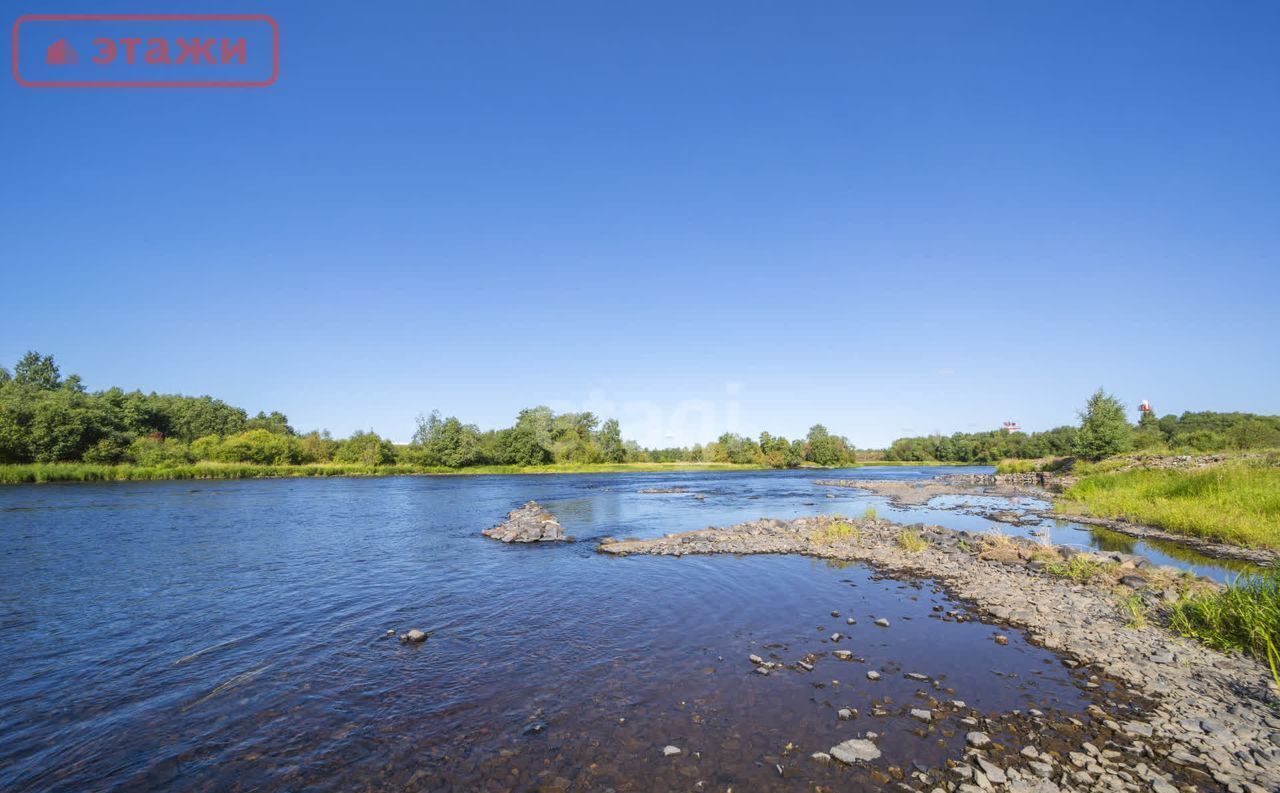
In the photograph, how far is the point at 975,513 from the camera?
37.3 meters

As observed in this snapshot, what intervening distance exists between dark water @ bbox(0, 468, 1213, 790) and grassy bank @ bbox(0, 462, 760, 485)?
5987 cm

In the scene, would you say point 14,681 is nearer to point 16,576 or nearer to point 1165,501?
point 16,576

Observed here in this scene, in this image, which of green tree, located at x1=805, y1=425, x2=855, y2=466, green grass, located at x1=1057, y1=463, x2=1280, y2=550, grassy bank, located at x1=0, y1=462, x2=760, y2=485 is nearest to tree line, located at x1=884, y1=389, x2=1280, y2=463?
green grass, located at x1=1057, y1=463, x2=1280, y2=550

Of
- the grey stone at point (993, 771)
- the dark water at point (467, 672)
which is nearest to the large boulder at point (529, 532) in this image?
the dark water at point (467, 672)

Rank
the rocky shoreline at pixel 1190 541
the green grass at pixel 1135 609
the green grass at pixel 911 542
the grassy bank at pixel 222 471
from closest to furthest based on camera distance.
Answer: the green grass at pixel 1135 609
the rocky shoreline at pixel 1190 541
the green grass at pixel 911 542
the grassy bank at pixel 222 471

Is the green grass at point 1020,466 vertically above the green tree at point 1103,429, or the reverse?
the green tree at point 1103,429

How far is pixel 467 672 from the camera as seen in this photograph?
1100 cm

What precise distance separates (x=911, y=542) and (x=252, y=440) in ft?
364

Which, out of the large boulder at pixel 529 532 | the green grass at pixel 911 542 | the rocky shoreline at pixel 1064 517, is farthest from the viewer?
the large boulder at pixel 529 532

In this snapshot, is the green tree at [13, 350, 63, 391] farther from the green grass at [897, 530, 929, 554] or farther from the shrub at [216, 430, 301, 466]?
the green grass at [897, 530, 929, 554]

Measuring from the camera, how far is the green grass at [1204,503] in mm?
22719

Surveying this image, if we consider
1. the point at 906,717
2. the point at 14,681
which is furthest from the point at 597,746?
the point at 14,681

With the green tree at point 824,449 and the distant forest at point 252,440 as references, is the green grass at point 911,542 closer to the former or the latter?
the distant forest at point 252,440

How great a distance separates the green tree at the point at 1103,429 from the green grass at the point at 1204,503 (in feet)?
85.2
